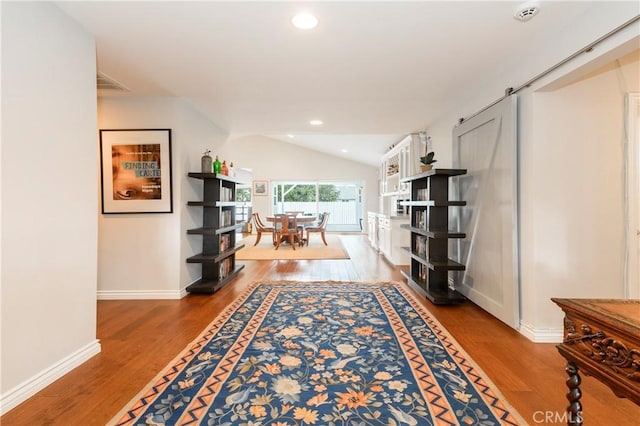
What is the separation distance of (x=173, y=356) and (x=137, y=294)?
1647 mm

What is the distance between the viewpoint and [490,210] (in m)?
2.79

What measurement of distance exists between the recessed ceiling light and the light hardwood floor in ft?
7.80

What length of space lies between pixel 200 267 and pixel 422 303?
8.95 feet

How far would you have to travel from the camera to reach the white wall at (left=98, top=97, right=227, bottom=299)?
335cm

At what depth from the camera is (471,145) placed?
3139 millimetres

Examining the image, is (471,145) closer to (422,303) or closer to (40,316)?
(422,303)

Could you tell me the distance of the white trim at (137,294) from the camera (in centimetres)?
336

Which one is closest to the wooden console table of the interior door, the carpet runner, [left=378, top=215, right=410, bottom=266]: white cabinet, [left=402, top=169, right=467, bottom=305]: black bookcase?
the interior door

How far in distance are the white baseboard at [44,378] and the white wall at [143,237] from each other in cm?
130

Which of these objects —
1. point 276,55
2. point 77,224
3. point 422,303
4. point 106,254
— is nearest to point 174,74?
point 276,55

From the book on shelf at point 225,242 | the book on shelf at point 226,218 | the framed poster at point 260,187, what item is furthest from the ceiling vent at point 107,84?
the framed poster at point 260,187

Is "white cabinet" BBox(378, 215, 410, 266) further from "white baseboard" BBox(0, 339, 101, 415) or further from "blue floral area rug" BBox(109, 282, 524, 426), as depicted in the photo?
"white baseboard" BBox(0, 339, 101, 415)

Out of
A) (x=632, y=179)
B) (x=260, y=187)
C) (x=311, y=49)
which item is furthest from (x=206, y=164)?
(x=260, y=187)

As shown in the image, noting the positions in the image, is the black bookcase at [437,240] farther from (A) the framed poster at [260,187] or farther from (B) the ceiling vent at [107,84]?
(A) the framed poster at [260,187]
